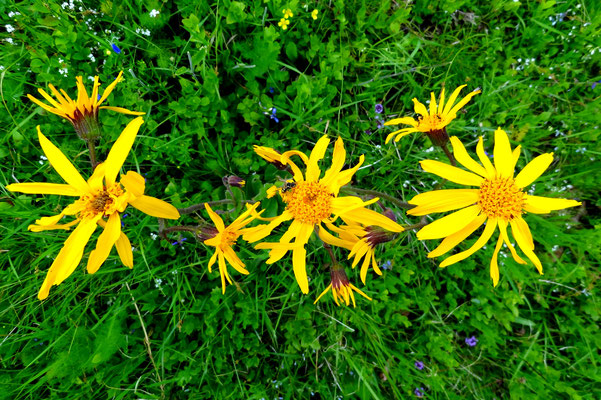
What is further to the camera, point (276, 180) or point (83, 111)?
point (276, 180)

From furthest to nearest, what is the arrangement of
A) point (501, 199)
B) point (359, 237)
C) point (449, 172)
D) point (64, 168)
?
point (359, 237)
point (501, 199)
point (449, 172)
point (64, 168)

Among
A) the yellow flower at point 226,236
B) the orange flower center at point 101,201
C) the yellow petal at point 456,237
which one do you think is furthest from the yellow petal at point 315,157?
the orange flower center at point 101,201

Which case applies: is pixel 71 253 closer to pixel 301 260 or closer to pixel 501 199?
pixel 301 260

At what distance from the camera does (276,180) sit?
2.85 meters

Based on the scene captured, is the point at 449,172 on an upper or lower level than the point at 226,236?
upper

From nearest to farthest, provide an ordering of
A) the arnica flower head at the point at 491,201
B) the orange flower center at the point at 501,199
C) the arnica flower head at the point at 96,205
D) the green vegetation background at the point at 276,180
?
the arnica flower head at the point at 96,205, the arnica flower head at the point at 491,201, the orange flower center at the point at 501,199, the green vegetation background at the point at 276,180

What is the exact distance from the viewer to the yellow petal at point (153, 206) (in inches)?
68.3

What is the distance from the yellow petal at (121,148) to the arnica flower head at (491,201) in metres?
1.57

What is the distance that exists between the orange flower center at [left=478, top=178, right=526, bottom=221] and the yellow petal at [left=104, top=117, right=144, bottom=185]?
1942 millimetres

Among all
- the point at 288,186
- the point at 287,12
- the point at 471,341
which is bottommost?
the point at 471,341

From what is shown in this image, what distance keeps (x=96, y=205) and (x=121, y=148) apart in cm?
32

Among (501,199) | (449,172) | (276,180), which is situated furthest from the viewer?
(276,180)

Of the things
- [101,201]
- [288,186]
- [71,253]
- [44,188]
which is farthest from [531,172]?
[44,188]

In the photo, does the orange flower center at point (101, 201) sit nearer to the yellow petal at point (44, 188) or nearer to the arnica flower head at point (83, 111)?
the yellow petal at point (44, 188)
